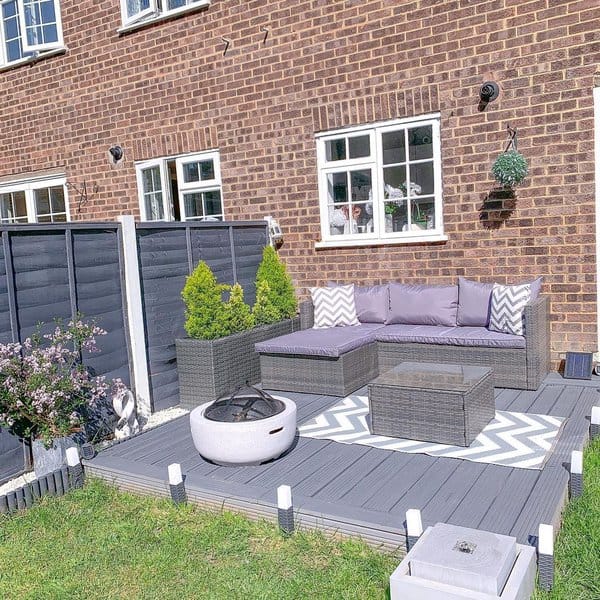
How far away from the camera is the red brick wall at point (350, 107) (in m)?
5.66

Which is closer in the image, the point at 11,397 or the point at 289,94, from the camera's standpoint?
the point at 11,397

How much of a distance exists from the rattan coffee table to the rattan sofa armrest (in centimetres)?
199

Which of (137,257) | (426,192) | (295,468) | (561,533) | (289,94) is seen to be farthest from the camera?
(289,94)

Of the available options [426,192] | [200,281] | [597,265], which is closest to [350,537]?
[200,281]

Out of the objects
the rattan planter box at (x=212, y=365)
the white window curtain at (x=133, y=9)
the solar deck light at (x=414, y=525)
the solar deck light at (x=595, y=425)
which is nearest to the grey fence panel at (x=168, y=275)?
the rattan planter box at (x=212, y=365)

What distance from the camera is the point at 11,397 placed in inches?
171

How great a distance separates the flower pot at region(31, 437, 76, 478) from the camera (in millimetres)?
4461

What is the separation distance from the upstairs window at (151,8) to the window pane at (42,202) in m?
2.87

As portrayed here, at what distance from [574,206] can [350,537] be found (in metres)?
3.82

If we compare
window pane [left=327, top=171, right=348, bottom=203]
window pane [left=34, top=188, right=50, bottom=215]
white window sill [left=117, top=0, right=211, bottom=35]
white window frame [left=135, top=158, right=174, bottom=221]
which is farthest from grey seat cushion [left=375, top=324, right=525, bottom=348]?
window pane [left=34, top=188, right=50, bottom=215]

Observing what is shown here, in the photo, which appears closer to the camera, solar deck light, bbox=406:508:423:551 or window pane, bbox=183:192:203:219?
solar deck light, bbox=406:508:423:551

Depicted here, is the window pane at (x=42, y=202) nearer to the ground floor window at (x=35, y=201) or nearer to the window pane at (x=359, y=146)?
the ground floor window at (x=35, y=201)

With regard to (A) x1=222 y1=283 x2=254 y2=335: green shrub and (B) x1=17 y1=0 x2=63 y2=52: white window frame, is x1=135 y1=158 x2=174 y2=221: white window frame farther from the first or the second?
(A) x1=222 y1=283 x2=254 y2=335: green shrub

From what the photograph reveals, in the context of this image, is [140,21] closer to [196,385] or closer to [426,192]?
[426,192]
